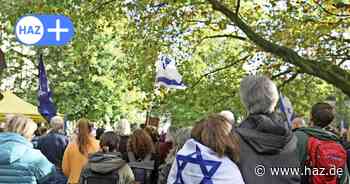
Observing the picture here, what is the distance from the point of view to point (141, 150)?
809cm

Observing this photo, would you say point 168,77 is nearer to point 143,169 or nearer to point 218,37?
point 218,37

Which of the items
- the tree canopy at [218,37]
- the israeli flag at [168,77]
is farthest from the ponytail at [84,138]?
the israeli flag at [168,77]

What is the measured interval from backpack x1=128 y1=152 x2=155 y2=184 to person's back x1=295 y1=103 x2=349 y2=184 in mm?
3448

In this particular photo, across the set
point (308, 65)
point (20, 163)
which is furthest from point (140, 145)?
point (308, 65)

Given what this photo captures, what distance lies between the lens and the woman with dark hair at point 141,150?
806 centimetres

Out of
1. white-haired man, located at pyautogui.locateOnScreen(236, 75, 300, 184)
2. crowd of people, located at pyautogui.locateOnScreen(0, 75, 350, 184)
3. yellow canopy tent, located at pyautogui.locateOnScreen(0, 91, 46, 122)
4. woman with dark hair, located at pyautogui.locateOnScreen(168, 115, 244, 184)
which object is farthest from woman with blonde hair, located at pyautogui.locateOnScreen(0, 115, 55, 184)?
yellow canopy tent, located at pyautogui.locateOnScreen(0, 91, 46, 122)

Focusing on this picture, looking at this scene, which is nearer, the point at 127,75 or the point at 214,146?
the point at 214,146

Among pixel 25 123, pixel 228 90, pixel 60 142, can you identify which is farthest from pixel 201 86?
pixel 25 123

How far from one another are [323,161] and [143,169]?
12.0 feet

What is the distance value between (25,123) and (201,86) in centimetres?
1460

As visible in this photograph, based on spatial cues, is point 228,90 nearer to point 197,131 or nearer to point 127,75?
point 127,75

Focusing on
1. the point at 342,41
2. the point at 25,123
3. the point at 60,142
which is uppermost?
the point at 342,41

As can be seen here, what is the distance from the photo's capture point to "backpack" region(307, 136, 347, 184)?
476 cm

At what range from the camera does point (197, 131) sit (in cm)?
438
